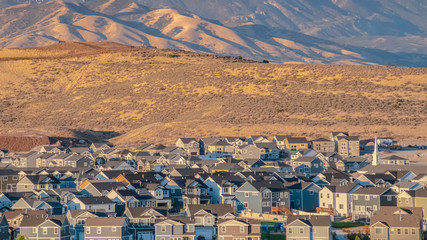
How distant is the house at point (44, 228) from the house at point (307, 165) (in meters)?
39.9

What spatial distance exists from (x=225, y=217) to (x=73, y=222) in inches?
370

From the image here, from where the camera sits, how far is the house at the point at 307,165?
4050 inches

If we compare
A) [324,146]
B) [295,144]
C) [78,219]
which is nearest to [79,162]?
[295,144]

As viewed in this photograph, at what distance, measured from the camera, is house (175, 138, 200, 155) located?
120m

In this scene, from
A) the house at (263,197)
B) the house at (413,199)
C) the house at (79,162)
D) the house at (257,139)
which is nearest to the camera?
the house at (413,199)

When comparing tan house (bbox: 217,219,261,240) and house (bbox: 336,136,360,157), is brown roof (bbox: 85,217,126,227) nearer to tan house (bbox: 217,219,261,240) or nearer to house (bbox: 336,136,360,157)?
tan house (bbox: 217,219,261,240)

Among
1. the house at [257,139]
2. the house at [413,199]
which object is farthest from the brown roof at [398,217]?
the house at [257,139]

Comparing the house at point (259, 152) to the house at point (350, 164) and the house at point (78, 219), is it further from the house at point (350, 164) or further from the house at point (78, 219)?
the house at point (78, 219)

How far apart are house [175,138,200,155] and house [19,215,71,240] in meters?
53.5

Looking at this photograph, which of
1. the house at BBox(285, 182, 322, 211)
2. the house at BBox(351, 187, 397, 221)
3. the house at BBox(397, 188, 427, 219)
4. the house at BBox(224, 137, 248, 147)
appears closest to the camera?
the house at BBox(397, 188, 427, 219)

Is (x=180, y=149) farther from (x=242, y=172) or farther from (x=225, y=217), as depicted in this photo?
Answer: (x=225, y=217)

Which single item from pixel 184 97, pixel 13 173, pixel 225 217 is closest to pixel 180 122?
pixel 184 97

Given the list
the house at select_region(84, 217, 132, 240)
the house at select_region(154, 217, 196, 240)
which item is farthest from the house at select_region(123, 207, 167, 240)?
the house at select_region(84, 217, 132, 240)

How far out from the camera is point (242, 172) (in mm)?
90188
